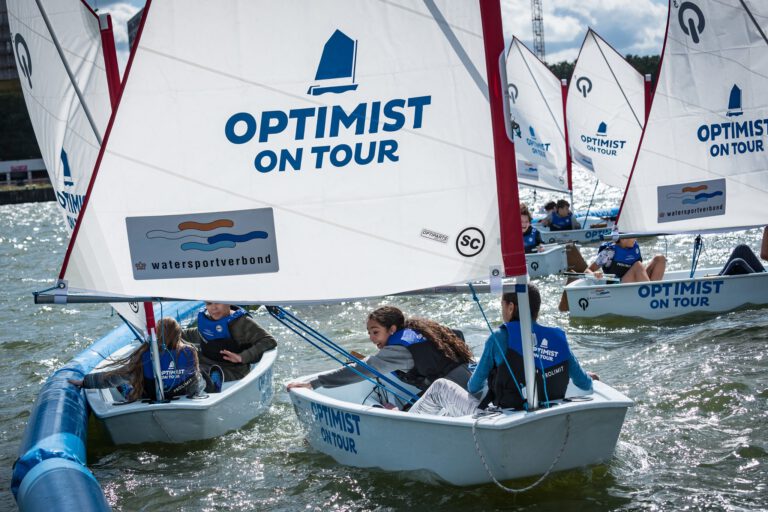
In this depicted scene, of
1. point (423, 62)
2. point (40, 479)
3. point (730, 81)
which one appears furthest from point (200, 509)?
point (730, 81)

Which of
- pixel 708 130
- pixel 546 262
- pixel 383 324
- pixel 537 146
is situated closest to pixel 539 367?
pixel 383 324

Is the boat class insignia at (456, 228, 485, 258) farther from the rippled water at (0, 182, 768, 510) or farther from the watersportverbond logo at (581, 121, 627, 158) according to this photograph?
the watersportverbond logo at (581, 121, 627, 158)

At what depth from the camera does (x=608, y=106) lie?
78.3ft

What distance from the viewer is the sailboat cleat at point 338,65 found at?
18.2 ft

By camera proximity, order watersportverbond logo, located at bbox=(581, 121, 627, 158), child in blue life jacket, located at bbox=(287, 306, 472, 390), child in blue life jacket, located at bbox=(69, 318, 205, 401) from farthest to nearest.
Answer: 1. watersportverbond logo, located at bbox=(581, 121, 627, 158)
2. child in blue life jacket, located at bbox=(69, 318, 205, 401)
3. child in blue life jacket, located at bbox=(287, 306, 472, 390)

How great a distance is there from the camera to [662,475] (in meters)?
6.49

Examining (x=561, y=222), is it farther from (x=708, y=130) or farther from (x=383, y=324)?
(x=383, y=324)

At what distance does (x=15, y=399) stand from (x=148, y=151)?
5800mm

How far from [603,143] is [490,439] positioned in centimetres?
1960

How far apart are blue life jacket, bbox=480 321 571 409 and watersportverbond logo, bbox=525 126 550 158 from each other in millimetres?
18297

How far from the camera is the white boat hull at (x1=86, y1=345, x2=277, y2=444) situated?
293 inches

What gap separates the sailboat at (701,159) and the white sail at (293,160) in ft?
22.2

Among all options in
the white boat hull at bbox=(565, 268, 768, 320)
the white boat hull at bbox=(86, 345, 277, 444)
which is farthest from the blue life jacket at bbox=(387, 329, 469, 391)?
the white boat hull at bbox=(565, 268, 768, 320)

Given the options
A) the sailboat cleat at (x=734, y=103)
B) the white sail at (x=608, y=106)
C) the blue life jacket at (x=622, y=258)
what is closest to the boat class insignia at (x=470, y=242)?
the blue life jacket at (x=622, y=258)
